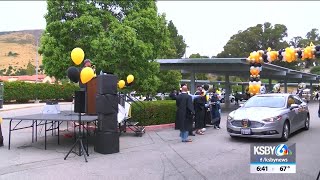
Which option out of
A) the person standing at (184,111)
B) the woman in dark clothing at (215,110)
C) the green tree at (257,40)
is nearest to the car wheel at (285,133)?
the person standing at (184,111)

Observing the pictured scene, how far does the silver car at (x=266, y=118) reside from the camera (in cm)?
1082

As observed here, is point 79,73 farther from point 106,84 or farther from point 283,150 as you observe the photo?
point 283,150

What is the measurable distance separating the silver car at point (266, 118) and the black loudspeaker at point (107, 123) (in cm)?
380

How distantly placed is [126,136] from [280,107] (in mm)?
5213

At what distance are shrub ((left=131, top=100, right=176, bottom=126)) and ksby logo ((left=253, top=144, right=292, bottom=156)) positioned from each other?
839 centimetres

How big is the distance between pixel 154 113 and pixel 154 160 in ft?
18.8

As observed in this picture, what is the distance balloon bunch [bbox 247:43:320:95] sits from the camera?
21.0 metres

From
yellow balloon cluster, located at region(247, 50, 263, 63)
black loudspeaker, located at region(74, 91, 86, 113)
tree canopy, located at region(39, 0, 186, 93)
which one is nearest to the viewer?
black loudspeaker, located at region(74, 91, 86, 113)

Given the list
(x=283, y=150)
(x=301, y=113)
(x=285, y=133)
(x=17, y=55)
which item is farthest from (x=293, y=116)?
(x=17, y=55)

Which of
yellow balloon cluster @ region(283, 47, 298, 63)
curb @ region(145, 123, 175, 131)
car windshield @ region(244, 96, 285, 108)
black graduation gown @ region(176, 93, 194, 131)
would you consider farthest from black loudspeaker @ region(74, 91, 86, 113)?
yellow balloon cluster @ region(283, 47, 298, 63)

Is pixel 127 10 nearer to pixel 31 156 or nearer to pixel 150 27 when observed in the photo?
pixel 150 27

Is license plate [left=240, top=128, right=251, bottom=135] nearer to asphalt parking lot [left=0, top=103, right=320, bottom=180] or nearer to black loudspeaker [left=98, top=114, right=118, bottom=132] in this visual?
asphalt parking lot [left=0, top=103, right=320, bottom=180]

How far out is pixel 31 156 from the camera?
934 cm

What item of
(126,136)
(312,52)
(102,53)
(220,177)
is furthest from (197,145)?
(312,52)
